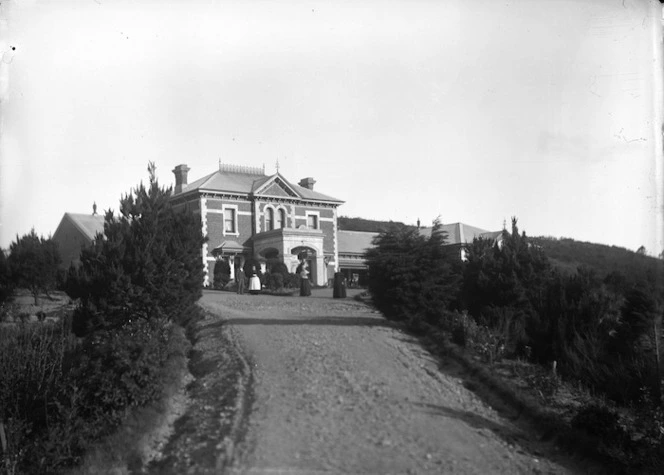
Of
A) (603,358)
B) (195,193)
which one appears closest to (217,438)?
(603,358)

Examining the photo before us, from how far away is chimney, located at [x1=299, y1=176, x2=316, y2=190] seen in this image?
4922cm

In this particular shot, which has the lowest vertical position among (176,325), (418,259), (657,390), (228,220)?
(657,390)

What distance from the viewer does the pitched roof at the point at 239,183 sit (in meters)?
41.2

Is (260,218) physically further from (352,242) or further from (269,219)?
(352,242)

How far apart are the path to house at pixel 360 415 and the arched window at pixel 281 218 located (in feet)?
96.2

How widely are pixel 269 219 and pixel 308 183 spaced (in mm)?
7058

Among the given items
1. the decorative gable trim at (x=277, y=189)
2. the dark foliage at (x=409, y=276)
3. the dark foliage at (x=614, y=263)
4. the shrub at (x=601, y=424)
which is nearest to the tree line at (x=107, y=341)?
the dark foliage at (x=409, y=276)

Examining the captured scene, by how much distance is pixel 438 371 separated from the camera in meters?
12.3

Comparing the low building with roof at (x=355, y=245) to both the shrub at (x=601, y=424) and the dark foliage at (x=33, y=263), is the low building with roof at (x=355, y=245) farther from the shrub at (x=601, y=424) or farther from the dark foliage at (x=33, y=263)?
the shrub at (x=601, y=424)

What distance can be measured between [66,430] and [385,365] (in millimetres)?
5348

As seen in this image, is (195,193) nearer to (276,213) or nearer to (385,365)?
(276,213)

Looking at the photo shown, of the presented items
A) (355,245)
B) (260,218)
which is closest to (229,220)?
(260,218)

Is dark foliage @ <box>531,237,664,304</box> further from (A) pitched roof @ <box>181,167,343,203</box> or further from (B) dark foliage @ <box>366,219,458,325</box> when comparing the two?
(A) pitched roof @ <box>181,167,343,203</box>

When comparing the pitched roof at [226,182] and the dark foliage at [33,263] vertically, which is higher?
the pitched roof at [226,182]
